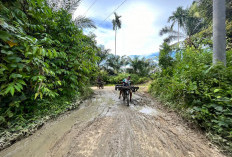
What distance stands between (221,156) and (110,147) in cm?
177

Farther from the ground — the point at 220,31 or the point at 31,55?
the point at 220,31

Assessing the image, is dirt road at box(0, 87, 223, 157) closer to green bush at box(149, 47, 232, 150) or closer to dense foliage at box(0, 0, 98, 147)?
green bush at box(149, 47, 232, 150)

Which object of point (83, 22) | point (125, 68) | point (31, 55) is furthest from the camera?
point (125, 68)

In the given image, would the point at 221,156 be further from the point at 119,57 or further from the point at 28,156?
the point at 119,57

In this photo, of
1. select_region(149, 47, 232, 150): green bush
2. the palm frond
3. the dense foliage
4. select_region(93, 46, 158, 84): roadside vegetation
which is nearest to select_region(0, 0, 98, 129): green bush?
the dense foliage

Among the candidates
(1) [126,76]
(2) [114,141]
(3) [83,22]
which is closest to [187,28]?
(1) [126,76]

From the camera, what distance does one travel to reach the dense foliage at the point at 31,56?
161cm

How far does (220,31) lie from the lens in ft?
8.30

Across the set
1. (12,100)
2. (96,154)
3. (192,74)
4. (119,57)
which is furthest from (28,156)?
(119,57)

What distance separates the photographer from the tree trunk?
2.52 m

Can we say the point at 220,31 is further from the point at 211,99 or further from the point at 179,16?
the point at 179,16

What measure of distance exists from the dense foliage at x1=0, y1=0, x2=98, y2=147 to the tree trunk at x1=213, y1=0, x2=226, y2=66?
3.80m

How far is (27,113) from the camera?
2.48 m

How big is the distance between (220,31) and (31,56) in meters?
4.36
